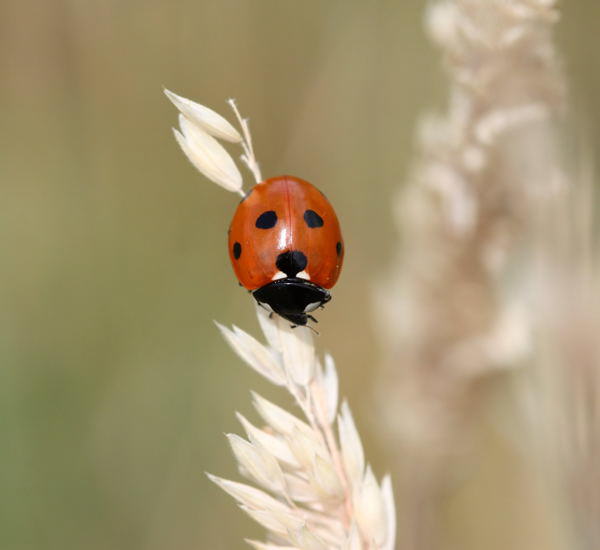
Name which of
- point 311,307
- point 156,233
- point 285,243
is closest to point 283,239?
point 285,243

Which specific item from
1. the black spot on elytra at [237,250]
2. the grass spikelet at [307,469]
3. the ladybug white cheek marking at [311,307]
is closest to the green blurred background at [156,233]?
the ladybug white cheek marking at [311,307]

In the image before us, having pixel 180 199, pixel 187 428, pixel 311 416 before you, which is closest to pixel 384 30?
pixel 180 199

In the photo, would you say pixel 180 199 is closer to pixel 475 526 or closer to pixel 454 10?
pixel 475 526

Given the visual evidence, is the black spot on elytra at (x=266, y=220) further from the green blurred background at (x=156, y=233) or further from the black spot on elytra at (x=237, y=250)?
the green blurred background at (x=156, y=233)

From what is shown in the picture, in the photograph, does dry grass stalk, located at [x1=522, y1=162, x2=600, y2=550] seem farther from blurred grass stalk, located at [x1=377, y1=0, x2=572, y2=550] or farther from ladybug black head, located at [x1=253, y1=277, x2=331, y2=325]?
ladybug black head, located at [x1=253, y1=277, x2=331, y2=325]

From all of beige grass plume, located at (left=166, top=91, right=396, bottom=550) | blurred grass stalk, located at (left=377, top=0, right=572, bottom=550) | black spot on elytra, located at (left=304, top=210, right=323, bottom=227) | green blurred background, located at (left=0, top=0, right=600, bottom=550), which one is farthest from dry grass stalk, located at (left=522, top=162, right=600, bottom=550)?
green blurred background, located at (left=0, top=0, right=600, bottom=550)

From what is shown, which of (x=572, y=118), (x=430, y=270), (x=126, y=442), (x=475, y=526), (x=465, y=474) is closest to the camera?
(x=572, y=118)

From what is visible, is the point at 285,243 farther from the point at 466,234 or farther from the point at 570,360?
the point at 570,360
